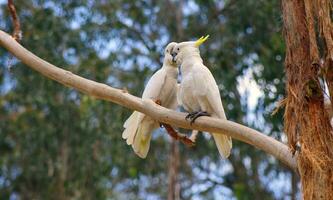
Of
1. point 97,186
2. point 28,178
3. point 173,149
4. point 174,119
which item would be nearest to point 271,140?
point 174,119

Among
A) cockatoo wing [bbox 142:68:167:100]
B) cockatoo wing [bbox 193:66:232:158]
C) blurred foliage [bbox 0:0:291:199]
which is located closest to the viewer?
cockatoo wing [bbox 193:66:232:158]

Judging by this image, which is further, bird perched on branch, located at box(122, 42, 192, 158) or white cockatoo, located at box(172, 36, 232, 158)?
bird perched on branch, located at box(122, 42, 192, 158)

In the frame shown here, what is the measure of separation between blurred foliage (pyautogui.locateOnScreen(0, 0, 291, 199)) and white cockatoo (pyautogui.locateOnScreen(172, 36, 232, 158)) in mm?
2031

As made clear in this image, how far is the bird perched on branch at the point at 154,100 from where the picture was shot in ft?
10.9

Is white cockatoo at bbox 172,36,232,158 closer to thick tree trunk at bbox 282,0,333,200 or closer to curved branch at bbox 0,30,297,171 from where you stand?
curved branch at bbox 0,30,297,171

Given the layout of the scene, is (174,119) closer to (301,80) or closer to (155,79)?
(301,80)

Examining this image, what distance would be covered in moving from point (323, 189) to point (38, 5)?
Answer: 15.0 feet

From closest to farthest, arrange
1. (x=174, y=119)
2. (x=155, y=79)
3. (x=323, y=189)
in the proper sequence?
(x=323, y=189), (x=174, y=119), (x=155, y=79)

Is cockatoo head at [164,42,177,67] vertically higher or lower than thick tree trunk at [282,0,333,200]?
lower

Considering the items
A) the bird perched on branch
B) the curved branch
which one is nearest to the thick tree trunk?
the curved branch

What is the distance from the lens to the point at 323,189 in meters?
2.31

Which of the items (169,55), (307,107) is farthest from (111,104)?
(307,107)

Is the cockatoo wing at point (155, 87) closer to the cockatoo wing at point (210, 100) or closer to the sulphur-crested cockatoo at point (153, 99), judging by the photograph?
the sulphur-crested cockatoo at point (153, 99)

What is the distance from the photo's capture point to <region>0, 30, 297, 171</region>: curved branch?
7.97 ft
